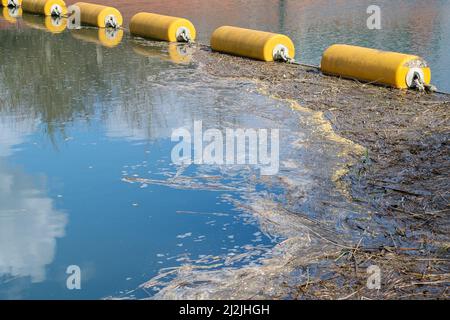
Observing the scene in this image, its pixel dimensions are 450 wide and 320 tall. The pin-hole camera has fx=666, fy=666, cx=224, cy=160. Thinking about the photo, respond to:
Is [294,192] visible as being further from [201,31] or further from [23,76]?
[201,31]

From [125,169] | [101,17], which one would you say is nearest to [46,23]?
[101,17]

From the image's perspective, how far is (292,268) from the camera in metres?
5.70

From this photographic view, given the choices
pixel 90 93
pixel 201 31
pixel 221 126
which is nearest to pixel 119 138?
pixel 221 126

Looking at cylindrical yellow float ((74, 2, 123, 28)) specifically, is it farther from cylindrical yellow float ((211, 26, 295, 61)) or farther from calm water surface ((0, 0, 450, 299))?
cylindrical yellow float ((211, 26, 295, 61))

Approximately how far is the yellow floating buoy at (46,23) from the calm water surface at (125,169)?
3.23m

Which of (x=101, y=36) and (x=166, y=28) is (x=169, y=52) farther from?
(x=101, y=36)

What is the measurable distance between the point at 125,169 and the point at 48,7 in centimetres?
1564

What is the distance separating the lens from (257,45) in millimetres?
14227

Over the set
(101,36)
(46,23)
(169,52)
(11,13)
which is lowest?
(169,52)

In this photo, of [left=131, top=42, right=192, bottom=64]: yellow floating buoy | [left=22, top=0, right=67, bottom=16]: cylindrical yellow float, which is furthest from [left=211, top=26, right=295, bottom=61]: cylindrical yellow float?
[left=22, top=0, right=67, bottom=16]: cylindrical yellow float

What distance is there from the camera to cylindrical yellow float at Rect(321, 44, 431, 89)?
445 inches

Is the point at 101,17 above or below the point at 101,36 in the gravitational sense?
above

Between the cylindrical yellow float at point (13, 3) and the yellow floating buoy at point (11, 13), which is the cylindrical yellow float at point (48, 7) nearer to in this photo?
the yellow floating buoy at point (11, 13)
